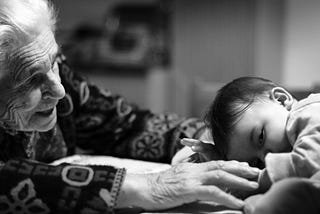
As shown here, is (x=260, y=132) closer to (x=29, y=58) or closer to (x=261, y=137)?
(x=261, y=137)

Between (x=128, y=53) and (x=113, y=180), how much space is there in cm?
387

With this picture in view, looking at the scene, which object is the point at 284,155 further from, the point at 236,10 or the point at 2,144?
the point at 236,10

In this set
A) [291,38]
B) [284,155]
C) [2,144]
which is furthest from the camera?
[291,38]

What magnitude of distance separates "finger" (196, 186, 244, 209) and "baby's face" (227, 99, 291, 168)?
0.15m

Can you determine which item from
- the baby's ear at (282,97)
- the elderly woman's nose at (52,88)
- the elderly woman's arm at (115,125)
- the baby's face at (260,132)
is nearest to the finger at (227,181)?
the baby's face at (260,132)

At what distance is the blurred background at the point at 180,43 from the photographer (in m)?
4.29

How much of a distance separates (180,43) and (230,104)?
3.73m

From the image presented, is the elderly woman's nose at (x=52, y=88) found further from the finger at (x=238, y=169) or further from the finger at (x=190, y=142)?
the finger at (x=238, y=169)

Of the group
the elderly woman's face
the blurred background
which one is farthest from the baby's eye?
the blurred background

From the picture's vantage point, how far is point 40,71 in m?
1.14

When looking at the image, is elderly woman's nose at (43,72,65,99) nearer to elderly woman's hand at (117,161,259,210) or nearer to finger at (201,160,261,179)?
elderly woman's hand at (117,161,259,210)

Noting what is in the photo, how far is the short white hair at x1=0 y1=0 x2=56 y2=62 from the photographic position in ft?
3.51

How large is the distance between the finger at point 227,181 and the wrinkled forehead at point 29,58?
456mm

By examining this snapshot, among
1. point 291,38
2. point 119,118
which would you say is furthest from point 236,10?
point 119,118
